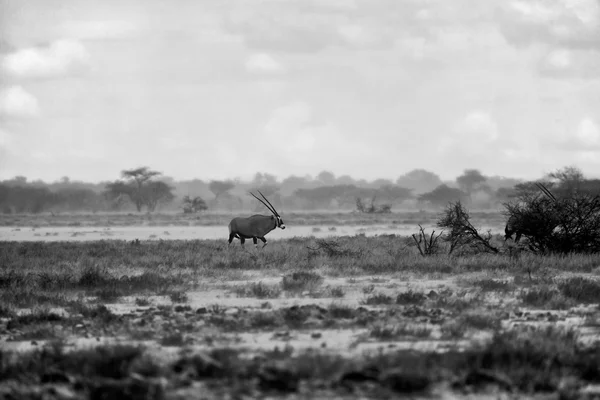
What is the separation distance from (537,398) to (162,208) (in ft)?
330

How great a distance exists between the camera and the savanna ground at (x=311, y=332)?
6.68m

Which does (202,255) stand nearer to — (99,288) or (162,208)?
(99,288)

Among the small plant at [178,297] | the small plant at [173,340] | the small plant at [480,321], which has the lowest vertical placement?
the small plant at [173,340]

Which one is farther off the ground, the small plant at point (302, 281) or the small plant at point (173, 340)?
the small plant at point (302, 281)

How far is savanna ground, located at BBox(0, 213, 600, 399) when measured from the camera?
6684 mm

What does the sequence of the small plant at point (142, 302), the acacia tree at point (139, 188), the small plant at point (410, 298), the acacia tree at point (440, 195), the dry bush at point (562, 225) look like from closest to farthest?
the small plant at point (410, 298), the small plant at point (142, 302), the dry bush at point (562, 225), the acacia tree at point (139, 188), the acacia tree at point (440, 195)

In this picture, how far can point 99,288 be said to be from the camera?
14000 millimetres

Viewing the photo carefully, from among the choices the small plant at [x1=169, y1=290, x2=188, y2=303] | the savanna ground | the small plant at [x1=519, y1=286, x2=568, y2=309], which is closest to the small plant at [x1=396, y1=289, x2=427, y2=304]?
the savanna ground

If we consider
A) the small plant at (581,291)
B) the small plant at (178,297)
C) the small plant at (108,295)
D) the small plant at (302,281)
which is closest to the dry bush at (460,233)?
the small plant at (302,281)

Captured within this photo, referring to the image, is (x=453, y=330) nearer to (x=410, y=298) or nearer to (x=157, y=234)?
(x=410, y=298)

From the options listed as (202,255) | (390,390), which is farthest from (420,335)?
(202,255)

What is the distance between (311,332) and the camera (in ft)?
30.5

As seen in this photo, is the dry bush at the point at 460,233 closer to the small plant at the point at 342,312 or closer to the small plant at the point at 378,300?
the small plant at the point at 378,300

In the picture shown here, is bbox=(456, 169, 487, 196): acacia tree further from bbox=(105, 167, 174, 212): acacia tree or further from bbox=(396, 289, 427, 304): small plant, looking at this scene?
bbox=(396, 289, 427, 304): small plant
